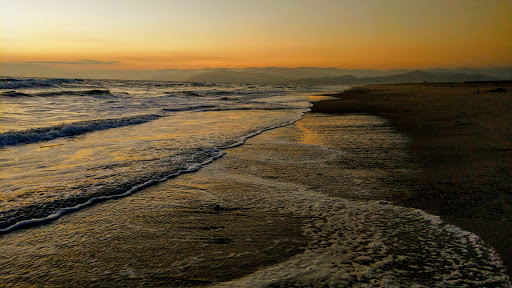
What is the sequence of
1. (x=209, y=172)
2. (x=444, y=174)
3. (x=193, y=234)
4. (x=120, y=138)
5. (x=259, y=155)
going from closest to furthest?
(x=193, y=234) → (x=444, y=174) → (x=209, y=172) → (x=259, y=155) → (x=120, y=138)

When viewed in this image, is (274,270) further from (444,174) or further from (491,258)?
(444,174)

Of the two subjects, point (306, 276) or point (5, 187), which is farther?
point (5, 187)

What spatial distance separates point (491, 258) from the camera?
2932 millimetres

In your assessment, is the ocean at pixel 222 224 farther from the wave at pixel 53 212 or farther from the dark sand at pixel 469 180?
the dark sand at pixel 469 180

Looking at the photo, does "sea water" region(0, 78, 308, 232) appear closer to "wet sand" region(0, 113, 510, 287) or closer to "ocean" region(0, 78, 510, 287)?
"ocean" region(0, 78, 510, 287)

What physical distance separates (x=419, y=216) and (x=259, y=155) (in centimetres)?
400

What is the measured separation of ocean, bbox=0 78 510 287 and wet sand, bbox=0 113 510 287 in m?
0.01

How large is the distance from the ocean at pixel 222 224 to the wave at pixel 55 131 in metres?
1.61

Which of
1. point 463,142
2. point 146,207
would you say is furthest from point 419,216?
point 463,142

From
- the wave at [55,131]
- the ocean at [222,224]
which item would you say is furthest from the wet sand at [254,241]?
the wave at [55,131]

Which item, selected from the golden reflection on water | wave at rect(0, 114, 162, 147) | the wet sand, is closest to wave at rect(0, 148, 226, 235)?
the wet sand

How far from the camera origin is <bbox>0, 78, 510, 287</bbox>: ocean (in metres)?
2.74

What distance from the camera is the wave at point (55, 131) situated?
888cm

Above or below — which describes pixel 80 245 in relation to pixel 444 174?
below
